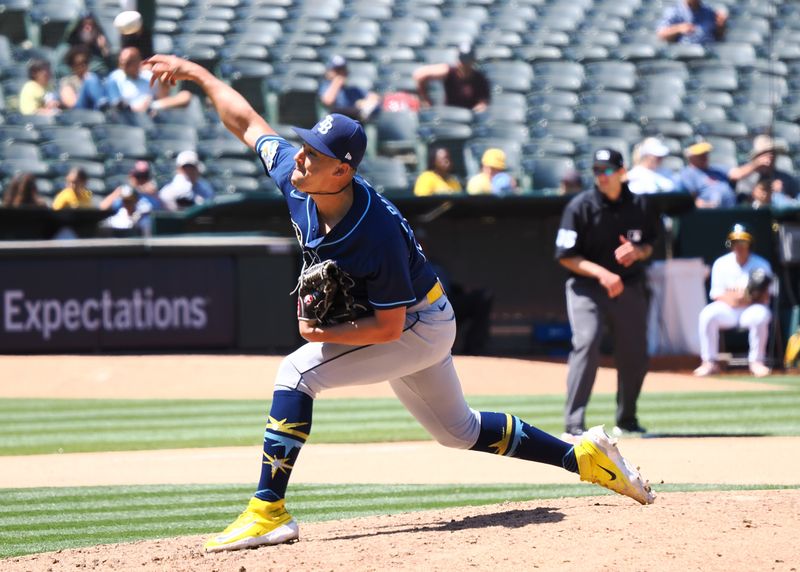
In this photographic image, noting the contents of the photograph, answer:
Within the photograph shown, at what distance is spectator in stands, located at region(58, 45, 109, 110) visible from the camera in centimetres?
1664

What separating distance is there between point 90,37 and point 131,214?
13.6ft

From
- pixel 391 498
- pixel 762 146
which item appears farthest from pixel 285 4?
pixel 391 498

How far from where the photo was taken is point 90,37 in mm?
17422

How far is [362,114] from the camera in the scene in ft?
56.3

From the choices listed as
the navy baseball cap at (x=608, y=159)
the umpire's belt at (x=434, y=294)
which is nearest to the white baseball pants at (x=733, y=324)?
the navy baseball cap at (x=608, y=159)

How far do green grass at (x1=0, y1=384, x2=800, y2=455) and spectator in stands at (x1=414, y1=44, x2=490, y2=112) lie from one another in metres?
7.48

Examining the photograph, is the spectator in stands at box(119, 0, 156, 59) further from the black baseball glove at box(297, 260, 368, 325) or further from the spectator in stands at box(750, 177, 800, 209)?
the black baseball glove at box(297, 260, 368, 325)

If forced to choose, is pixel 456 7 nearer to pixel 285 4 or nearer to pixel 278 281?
pixel 285 4

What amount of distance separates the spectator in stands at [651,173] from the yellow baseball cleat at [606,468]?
9321 millimetres

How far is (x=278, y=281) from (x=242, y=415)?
2945 mm

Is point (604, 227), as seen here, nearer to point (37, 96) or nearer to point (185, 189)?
point (185, 189)

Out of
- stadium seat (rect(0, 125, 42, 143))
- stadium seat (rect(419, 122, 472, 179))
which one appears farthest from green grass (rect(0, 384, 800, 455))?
stadium seat (rect(419, 122, 472, 179))

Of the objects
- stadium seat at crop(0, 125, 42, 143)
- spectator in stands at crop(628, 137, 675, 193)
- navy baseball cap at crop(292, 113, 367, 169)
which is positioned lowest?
stadium seat at crop(0, 125, 42, 143)

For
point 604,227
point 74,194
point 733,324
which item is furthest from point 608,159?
point 74,194
